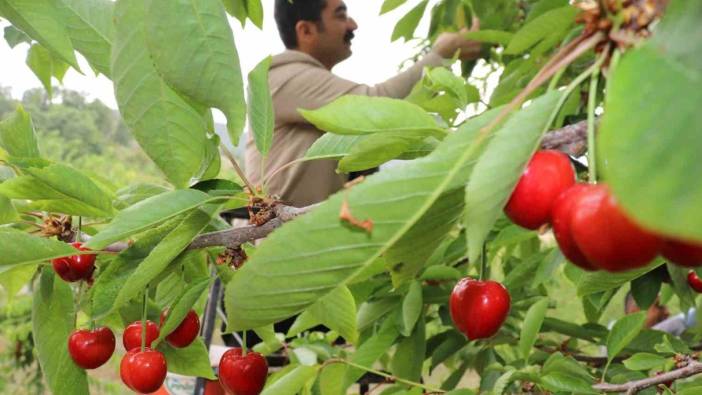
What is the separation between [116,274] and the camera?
30.4 inches

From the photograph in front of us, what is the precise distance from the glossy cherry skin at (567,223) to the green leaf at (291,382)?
76 centimetres

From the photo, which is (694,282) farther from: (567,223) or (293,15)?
(293,15)

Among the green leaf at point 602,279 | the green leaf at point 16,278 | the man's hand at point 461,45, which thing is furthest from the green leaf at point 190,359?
the man's hand at point 461,45

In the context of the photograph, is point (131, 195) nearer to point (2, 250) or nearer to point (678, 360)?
point (2, 250)

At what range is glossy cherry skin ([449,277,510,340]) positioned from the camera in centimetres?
79

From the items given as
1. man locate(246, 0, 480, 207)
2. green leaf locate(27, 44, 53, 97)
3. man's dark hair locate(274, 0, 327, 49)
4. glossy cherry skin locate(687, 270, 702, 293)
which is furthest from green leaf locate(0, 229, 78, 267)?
man's dark hair locate(274, 0, 327, 49)

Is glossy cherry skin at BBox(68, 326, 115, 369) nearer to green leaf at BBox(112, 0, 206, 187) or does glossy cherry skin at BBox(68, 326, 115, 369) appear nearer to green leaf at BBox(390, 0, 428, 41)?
green leaf at BBox(112, 0, 206, 187)

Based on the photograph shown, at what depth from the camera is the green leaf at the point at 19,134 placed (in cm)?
94

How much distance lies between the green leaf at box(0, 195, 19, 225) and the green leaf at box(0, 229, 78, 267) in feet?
0.64

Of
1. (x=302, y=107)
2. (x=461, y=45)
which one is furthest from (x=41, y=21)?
(x=461, y=45)

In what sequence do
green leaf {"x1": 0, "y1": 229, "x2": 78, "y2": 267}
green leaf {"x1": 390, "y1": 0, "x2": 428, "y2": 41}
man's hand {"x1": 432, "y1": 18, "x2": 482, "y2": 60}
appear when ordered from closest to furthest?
green leaf {"x1": 0, "y1": 229, "x2": 78, "y2": 267} < green leaf {"x1": 390, "y1": 0, "x2": 428, "y2": 41} < man's hand {"x1": 432, "y1": 18, "x2": 482, "y2": 60}

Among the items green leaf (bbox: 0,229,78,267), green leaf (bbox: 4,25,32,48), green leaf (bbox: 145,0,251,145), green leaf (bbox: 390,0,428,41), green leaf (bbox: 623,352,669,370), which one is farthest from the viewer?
green leaf (bbox: 390,0,428,41)

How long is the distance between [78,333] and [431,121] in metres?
0.63

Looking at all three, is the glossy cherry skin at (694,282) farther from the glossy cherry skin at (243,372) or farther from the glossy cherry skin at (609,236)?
the glossy cherry skin at (609,236)
